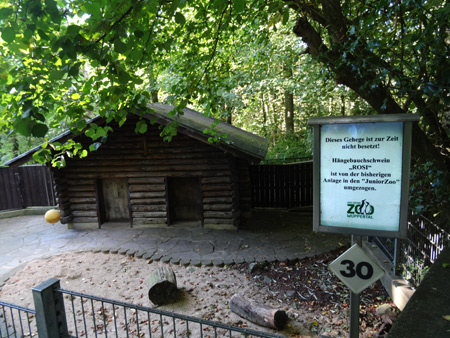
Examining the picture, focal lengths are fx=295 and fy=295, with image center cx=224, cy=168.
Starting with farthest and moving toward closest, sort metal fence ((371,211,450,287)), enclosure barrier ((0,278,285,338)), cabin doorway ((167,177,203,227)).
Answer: cabin doorway ((167,177,203,227)) → metal fence ((371,211,450,287)) → enclosure barrier ((0,278,285,338))

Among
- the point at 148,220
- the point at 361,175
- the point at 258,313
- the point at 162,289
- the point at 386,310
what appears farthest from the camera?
the point at 148,220

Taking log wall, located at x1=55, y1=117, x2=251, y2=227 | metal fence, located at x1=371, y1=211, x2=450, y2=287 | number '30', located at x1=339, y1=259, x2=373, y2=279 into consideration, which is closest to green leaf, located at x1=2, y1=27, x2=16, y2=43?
number '30', located at x1=339, y1=259, x2=373, y2=279

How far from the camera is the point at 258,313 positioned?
5.10m

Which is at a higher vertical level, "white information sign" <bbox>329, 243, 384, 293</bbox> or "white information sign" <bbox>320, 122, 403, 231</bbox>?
"white information sign" <bbox>320, 122, 403, 231</bbox>

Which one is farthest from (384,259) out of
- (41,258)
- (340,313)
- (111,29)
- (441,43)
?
(41,258)

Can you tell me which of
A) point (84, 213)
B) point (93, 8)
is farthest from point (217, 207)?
point (93, 8)

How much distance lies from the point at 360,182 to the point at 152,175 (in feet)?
26.2

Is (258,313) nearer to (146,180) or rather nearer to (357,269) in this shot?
(357,269)

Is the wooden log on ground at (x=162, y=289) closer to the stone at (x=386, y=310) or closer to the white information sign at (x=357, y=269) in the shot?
the stone at (x=386, y=310)

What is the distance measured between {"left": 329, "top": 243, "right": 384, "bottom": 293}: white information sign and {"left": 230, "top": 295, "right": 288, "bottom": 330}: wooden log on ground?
287 cm

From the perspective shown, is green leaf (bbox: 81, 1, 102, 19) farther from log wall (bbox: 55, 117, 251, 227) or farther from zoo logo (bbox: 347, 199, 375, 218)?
log wall (bbox: 55, 117, 251, 227)

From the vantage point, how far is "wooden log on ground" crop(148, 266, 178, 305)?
5.80 m

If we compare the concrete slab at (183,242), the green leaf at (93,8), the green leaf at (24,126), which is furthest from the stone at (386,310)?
the green leaf at (93,8)

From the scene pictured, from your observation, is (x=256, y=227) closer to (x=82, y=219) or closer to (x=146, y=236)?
(x=146, y=236)
